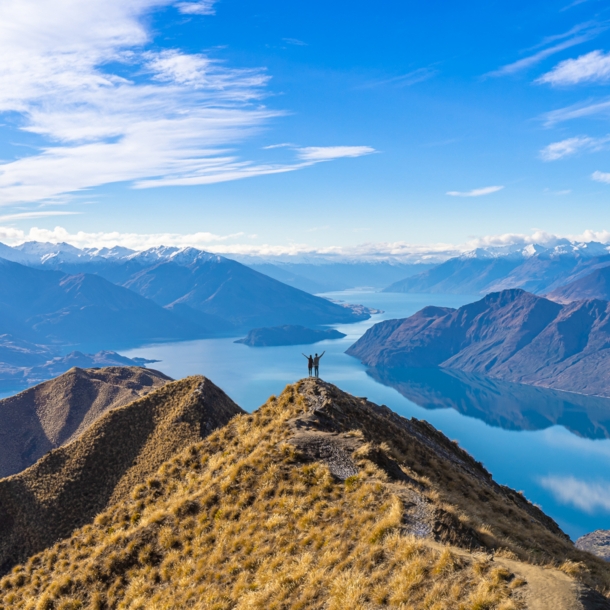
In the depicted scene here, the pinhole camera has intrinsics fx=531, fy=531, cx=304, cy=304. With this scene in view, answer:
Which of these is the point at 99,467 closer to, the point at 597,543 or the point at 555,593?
the point at 555,593

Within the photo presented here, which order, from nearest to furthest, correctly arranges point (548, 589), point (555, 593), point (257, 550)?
point (555, 593), point (548, 589), point (257, 550)

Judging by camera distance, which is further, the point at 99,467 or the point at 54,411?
the point at 54,411

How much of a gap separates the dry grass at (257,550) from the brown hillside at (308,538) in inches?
2.5

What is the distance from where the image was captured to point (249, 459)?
28984 mm

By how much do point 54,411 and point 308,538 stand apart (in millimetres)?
99659

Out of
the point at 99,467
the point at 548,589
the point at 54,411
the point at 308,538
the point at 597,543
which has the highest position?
the point at 548,589

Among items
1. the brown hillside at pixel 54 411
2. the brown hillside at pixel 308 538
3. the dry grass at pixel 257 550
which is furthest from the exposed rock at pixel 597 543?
the dry grass at pixel 257 550

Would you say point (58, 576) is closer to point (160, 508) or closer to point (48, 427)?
point (160, 508)

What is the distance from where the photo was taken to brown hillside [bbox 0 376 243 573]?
131 ft

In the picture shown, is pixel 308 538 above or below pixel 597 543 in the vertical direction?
above

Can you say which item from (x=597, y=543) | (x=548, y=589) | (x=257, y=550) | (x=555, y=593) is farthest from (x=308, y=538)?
(x=597, y=543)

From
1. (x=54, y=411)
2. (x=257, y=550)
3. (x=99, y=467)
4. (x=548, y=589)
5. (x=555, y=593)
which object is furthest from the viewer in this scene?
(x=54, y=411)

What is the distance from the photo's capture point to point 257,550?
71.9 feet

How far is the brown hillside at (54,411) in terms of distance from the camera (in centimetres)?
9650
